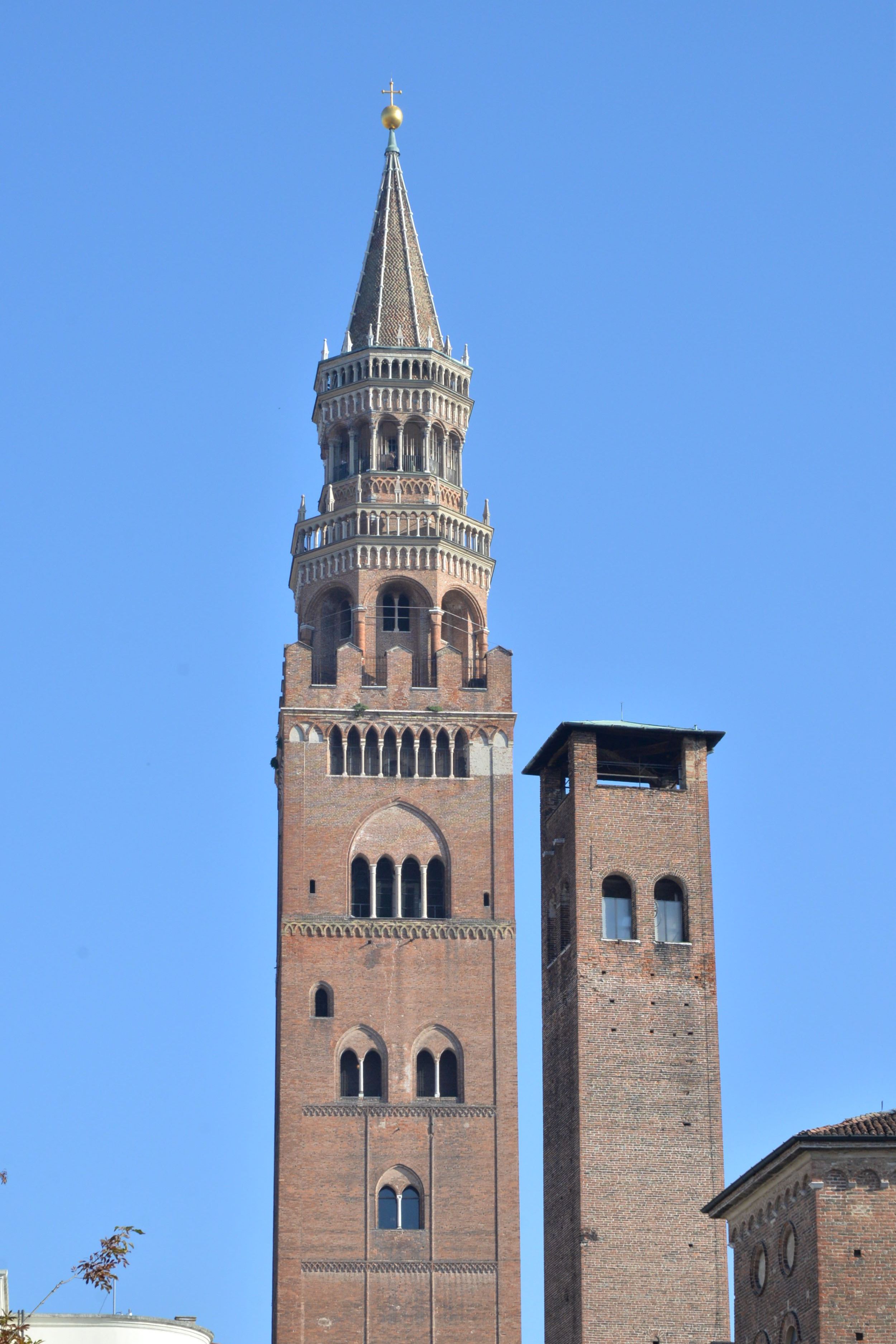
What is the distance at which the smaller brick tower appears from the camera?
52625 millimetres

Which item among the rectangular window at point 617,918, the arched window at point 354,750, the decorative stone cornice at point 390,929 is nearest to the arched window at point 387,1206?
the decorative stone cornice at point 390,929

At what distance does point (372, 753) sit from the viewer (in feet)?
247

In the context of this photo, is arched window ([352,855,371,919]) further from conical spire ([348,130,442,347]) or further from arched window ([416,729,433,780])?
conical spire ([348,130,442,347])

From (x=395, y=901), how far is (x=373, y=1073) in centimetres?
490

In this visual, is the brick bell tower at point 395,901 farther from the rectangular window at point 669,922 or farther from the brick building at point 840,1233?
the brick building at point 840,1233

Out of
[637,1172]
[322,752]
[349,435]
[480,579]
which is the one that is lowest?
[637,1172]

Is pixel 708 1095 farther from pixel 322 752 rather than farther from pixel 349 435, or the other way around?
pixel 349 435

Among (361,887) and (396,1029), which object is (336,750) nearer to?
(361,887)

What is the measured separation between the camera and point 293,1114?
233 ft

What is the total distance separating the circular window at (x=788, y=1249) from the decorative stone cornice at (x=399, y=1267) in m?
29.7

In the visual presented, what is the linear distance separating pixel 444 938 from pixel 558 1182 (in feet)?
58.3

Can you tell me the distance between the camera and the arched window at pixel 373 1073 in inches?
2825

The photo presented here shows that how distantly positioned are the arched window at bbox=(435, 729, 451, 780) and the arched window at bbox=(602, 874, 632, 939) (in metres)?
19.4

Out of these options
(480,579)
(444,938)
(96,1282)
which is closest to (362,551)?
(480,579)
